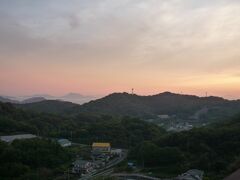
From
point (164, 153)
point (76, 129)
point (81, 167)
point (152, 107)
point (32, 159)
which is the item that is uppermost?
point (152, 107)

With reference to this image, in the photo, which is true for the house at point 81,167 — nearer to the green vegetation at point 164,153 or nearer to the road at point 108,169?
the road at point 108,169

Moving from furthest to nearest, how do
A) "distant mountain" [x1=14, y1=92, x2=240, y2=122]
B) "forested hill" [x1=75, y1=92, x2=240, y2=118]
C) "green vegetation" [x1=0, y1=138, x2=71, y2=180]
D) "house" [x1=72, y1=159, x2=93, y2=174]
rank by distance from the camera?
"forested hill" [x1=75, y1=92, x2=240, y2=118] < "distant mountain" [x1=14, y1=92, x2=240, y2=122] < "house" [x1=72, y1=159, x2=93, y2=174] < "green vegetation" [x1=0, y1=138, x2=71, y2=180]

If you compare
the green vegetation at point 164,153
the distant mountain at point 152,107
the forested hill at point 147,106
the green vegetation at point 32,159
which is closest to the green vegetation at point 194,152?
the green vegetation at point 164,153

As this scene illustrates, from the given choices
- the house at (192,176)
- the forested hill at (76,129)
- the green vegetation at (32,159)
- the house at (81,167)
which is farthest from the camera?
the forested hill at (76,129)

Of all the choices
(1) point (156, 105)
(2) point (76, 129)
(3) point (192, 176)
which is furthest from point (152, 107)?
(3) point (192, 176)

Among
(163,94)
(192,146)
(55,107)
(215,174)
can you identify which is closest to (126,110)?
(55,107)

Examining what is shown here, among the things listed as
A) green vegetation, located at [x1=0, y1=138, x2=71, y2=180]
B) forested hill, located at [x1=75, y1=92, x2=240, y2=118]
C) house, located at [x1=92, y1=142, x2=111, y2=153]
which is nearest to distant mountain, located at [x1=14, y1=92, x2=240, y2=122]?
forested hill, located at [x1=75, y1=92, x2=240, y2=118]

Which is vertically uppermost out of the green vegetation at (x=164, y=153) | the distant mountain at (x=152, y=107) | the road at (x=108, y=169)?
the distant mountain at (x=152, y=107)

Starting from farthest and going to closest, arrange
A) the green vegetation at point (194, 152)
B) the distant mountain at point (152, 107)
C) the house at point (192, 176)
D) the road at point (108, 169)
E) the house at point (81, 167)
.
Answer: the distant mountain at point (152, 107) → the house at point (81, 167) → the green vegetation at point (194, 152) → the road at point (108, 169) → the house at point (192, 176)

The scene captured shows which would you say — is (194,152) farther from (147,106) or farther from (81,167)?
(147,106)

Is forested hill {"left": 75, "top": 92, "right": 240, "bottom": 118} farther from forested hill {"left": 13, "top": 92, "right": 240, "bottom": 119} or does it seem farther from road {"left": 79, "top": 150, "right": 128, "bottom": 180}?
road {"left": 79, "top": 150, "right": 128, "bottom": 180}
